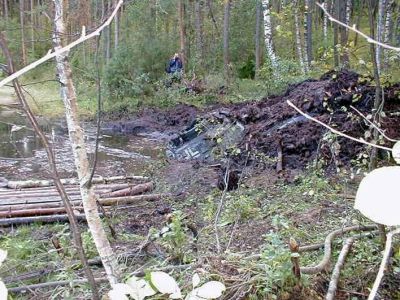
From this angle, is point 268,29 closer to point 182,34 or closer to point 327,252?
point 182,34

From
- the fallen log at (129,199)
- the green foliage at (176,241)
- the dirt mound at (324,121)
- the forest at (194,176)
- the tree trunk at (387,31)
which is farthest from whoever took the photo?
the tree trunk at (387,31)

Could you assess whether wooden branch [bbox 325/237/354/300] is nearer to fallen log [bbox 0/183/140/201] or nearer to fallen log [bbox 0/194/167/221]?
fallen log [bbox 0/194/167/221]

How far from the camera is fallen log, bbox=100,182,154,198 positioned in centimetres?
758

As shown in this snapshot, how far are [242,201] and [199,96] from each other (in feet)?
35.7

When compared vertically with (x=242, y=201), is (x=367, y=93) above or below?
above

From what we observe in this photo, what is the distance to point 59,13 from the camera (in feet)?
8.89

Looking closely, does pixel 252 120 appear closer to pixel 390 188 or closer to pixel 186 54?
pixel 390 188

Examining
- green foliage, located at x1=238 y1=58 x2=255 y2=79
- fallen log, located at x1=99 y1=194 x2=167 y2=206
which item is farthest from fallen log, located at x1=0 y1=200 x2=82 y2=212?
green foliage, located at x1=238 y1=58 x2=255 y2=79

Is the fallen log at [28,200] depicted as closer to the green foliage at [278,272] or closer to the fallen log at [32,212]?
the fallen log at [32,212]

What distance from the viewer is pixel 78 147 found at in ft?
9.25

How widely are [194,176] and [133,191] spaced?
124 centimetres

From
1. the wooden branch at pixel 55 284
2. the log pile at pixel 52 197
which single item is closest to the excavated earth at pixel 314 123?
the log pile at pixel 52 197

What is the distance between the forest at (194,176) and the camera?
2691mm

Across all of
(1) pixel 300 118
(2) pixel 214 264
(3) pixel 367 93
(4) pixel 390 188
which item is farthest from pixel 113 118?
(4) pixel 390 188
